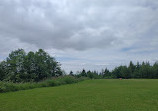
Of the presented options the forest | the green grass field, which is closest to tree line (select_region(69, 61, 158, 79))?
the forest

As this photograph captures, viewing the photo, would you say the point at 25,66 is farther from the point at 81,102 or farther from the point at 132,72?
the point at 132,72

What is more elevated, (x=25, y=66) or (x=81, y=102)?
(x=25, y=66)

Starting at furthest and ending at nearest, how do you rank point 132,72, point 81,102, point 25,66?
1. point 132,72
2. point 25,66
3. point 81,102

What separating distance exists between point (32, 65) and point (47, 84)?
803 inches

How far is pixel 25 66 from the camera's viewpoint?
35281 millimetres

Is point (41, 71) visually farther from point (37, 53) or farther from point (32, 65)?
point (37, 53)

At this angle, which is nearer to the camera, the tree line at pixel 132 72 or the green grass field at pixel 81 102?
the green grass field at pixel 81 102

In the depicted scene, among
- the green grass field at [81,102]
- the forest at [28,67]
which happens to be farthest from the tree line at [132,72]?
the green grass field at [81,102]

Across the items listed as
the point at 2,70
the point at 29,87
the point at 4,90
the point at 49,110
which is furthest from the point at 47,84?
the point at 2,70

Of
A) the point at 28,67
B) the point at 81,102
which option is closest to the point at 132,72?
the point at 28,67

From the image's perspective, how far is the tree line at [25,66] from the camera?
3412 cm

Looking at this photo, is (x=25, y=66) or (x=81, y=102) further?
(x=25, y=66)

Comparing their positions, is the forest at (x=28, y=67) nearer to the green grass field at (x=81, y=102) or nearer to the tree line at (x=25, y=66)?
the tree line at (x=25, y=66)

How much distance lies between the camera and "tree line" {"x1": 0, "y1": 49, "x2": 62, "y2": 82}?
34.1m
